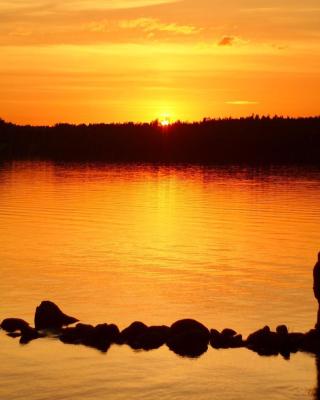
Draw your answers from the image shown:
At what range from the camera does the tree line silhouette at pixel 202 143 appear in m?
159

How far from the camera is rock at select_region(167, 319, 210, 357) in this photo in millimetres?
25750

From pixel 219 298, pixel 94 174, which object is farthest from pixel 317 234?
pixel 94 174

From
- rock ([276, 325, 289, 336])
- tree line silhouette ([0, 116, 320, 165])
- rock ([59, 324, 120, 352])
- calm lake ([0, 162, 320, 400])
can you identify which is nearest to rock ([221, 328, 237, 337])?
calm lake ([0, 162, 320, 400])

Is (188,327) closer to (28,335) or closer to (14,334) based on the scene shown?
(28,335)

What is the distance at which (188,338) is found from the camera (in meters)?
26.1

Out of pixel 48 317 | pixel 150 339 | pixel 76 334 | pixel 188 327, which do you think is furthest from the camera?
pixel 48 317

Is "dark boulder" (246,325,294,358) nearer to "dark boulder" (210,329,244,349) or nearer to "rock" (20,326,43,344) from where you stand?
"dark boulder" (210,329,244,349)

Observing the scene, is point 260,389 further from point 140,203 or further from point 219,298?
point 140,203

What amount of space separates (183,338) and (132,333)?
1571 millimetres

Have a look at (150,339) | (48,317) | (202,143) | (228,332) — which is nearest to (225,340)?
(228,332)

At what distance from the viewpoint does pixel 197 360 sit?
985 inches

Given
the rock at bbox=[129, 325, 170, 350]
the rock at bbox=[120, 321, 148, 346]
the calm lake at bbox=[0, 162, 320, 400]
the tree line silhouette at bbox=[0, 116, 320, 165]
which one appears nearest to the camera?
the calm lake at bbox=[0, 162, 320, 400]

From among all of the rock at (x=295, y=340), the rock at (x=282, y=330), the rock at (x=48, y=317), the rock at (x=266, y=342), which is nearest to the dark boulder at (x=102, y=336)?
the rock at (x=48, y=317)

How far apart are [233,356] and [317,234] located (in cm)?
2662
